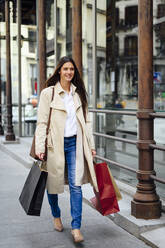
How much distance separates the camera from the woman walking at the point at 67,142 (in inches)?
166

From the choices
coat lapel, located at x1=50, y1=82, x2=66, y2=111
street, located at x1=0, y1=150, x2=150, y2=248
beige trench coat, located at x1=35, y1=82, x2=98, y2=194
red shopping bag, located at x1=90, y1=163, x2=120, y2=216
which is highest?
coat lapel, located at x1=50, y1=82, x2=66, y2=111

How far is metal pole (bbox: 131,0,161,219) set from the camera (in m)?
4.54

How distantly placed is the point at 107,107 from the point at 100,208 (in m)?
4.45

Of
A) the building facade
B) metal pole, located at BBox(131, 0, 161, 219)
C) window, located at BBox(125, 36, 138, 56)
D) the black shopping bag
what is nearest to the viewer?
the black shopping bag

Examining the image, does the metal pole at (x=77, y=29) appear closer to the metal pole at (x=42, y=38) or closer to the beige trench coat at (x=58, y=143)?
the metal pole at (x=42, y=38)

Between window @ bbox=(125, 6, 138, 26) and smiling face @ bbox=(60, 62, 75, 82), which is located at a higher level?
window @ bbox=(125, 6, 138, 26)

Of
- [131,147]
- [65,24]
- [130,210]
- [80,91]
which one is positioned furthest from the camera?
[65,24]

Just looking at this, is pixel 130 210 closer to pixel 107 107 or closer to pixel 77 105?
pixel 77 105

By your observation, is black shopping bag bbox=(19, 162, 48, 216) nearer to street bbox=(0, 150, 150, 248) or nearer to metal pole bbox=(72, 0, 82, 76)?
street bbox=(0, 150, 150, 248)

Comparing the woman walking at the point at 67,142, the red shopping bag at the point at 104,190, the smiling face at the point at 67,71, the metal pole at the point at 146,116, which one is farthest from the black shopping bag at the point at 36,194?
the metal pole at the point at 146,116

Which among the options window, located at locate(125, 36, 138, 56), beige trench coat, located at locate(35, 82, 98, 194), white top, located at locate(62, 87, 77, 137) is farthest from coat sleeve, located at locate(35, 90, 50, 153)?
window, located at locate(125, 36, 138, 56)

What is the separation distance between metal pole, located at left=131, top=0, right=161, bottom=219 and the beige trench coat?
25.7 inches

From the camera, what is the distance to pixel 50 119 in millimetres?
4332

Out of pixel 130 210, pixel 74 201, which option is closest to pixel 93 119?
pixel 130 210
